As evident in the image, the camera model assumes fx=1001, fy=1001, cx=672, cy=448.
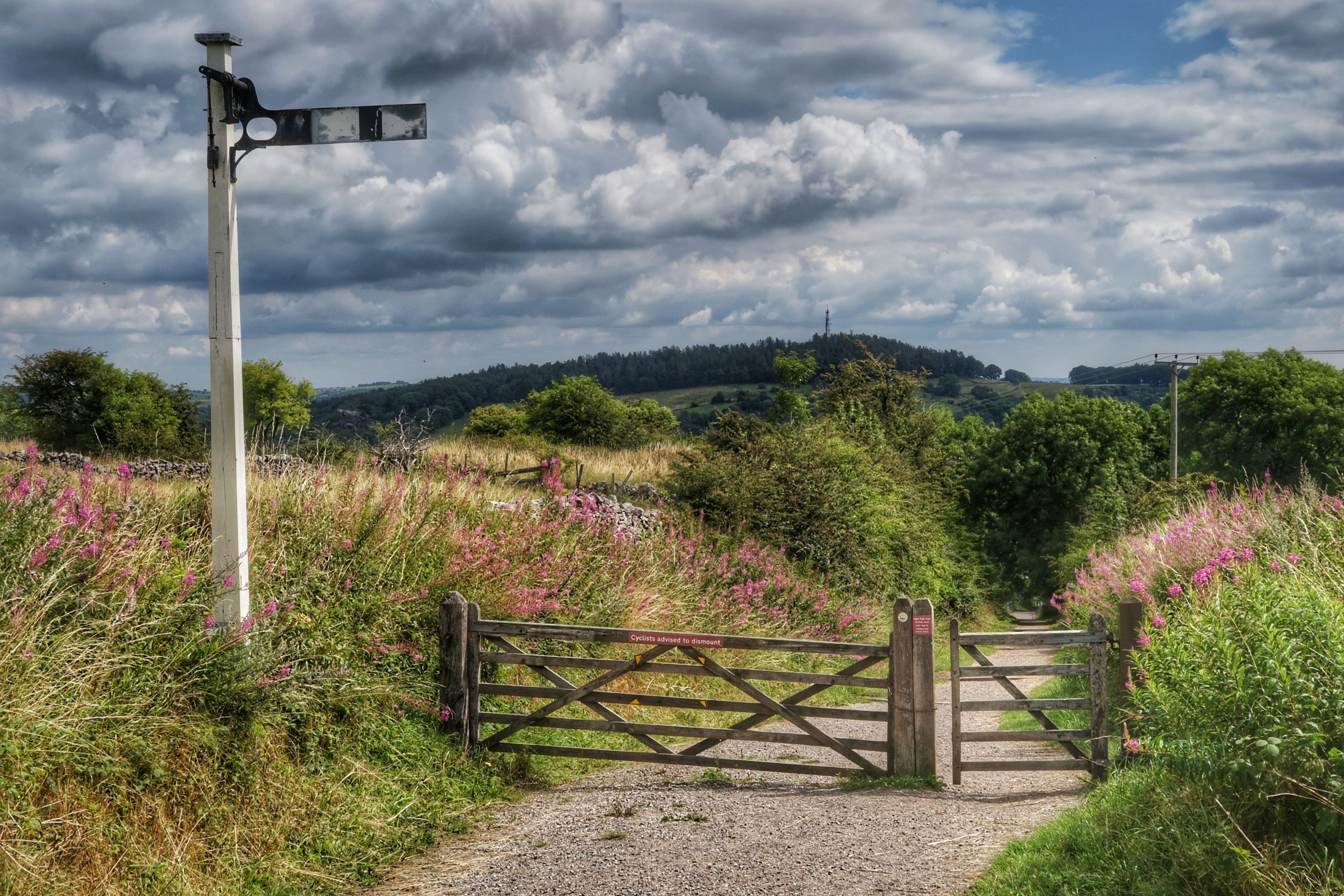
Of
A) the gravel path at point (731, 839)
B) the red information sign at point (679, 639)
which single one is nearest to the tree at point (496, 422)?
the red information sign at point (679, 639)

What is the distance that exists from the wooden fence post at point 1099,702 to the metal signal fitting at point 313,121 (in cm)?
651

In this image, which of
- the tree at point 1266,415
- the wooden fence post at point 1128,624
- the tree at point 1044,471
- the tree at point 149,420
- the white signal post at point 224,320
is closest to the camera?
the white signal post at point 224,320

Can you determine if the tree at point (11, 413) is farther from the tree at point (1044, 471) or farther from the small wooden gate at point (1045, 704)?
the tree at point (1044, 471)

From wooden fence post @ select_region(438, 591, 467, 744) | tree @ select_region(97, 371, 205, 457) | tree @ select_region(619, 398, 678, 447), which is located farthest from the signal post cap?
tree @ select_region(619, 398, 678, 447)

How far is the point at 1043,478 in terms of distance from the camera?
47031mm

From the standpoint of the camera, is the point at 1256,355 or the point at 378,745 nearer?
the point at 378,745

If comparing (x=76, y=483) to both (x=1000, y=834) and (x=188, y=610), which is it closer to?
(x=188, y=610)

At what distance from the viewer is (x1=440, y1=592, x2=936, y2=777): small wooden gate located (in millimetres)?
7977

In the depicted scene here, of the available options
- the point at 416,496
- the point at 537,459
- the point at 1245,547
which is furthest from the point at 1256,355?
the point at 416,496

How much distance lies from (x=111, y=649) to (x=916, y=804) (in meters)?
5.46

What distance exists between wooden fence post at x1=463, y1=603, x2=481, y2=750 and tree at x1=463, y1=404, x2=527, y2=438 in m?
36.9

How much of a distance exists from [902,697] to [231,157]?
6275mm

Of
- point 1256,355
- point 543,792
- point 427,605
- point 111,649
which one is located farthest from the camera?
point 1256,355

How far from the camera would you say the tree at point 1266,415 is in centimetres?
4184
